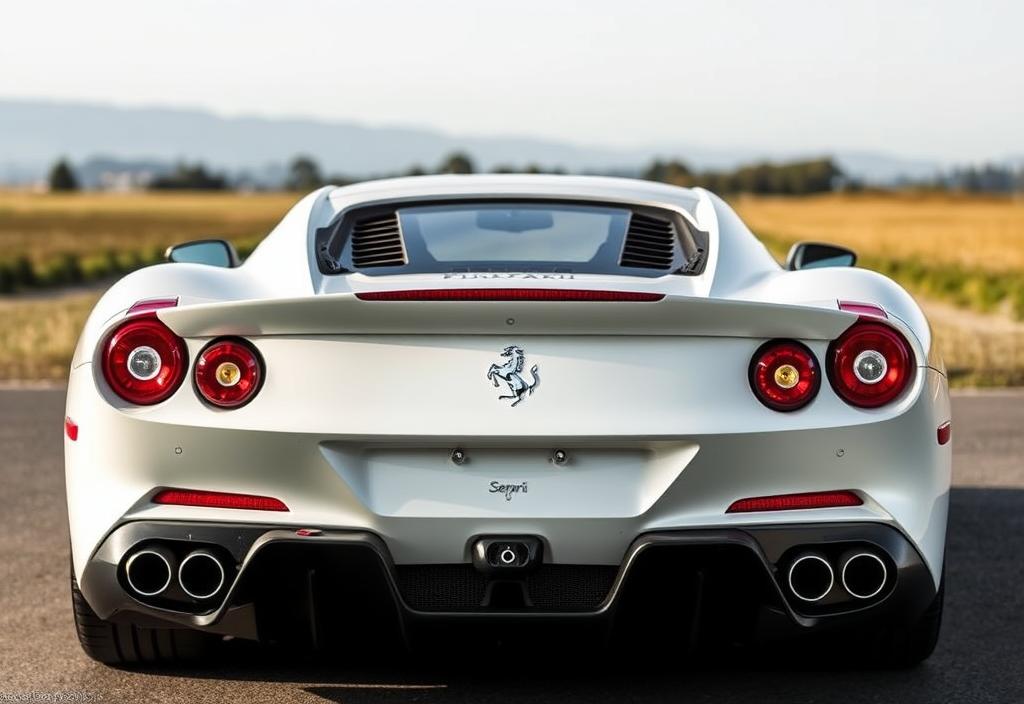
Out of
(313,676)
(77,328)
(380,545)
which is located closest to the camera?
(380,545)

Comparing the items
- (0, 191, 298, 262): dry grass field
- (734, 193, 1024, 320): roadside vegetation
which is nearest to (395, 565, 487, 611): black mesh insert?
(734, 193, 1024, 320): roadside vegetation

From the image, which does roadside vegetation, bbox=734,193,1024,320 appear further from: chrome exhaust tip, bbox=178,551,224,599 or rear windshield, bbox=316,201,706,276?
chrome exhaust tip, bbox=178,551,224,599

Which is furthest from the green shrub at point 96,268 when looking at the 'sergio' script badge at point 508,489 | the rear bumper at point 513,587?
the 'sergio' script badge at point 508,489

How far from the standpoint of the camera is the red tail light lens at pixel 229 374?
3.60 meters

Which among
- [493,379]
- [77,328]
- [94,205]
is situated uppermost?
[493,379]

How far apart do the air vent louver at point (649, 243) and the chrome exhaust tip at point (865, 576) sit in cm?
111

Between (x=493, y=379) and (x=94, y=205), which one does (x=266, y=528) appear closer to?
(x=493, y=379)

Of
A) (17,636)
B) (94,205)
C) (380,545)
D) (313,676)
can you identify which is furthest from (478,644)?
(94,205)

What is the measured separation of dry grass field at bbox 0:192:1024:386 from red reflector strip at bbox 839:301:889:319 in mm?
8990

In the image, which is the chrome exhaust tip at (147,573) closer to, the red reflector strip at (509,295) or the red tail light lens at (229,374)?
the red tail light lens at (229,374)

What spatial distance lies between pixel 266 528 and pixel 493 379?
0.62 meters

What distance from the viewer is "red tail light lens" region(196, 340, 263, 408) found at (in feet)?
11.8

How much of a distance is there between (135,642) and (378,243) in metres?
1.32

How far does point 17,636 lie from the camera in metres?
4.58
